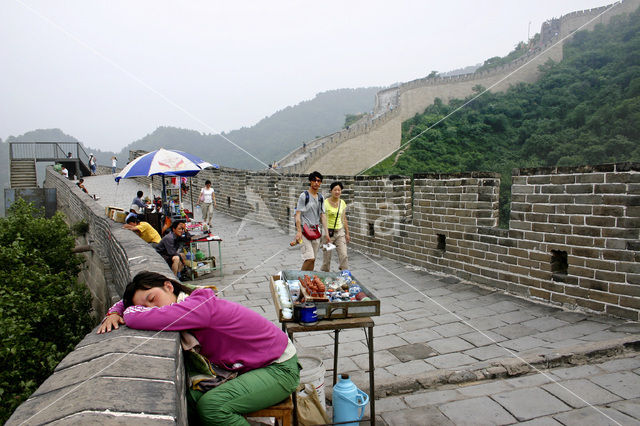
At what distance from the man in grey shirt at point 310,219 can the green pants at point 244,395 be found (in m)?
3.35

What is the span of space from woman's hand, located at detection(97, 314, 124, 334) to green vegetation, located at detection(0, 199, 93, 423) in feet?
11.1

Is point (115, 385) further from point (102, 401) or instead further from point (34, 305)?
point (34, 305)

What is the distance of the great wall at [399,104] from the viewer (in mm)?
34188

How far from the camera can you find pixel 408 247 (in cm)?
779

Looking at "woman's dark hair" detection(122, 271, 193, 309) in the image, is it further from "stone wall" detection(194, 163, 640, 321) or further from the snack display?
"stone wall" detection(194, 163, 640, 321)

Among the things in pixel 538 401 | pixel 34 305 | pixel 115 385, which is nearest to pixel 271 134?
pixel 34 305

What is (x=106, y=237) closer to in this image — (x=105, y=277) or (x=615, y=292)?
(x=105, y=277)

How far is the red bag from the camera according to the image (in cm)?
583

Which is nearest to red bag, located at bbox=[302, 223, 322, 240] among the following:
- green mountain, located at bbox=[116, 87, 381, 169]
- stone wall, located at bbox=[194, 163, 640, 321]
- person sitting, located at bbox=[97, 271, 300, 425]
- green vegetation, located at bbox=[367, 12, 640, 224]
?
stone wall, located at bbox=[194, 163, 640, 321]

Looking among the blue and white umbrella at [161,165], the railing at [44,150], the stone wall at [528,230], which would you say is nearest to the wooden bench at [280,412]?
the stone wall at [528,230]

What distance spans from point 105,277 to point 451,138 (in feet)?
133

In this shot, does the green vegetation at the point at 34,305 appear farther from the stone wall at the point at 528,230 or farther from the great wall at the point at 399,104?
the great wall at the point at 399,104

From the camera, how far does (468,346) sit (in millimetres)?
4082

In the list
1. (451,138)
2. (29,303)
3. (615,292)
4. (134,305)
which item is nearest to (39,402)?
(134,305)
